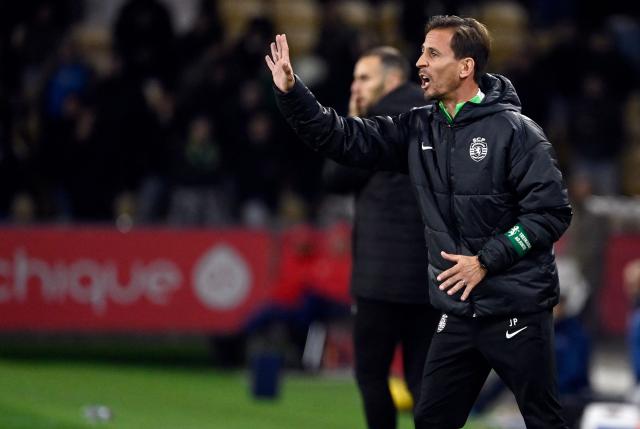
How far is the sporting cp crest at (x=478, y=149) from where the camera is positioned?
6066 millimetres

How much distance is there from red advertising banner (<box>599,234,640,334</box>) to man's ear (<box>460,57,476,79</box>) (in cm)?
1052

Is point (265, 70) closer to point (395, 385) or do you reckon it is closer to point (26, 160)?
point (26, 160)

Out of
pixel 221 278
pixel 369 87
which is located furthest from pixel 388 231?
pixel 221 278

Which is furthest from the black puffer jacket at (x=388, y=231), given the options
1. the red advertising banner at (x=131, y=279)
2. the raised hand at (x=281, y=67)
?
the red advertising banner at (x=131, y=279)

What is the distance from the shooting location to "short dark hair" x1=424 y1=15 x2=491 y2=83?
6.16m

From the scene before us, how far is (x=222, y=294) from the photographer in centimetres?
1512

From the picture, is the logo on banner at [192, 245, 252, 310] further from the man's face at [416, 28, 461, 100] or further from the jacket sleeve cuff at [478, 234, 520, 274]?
the jacket sleeve cuff at [478, 234, 520, 274]

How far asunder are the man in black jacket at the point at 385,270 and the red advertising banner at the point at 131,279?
7.04 meters

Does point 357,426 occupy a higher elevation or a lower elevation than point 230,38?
lower

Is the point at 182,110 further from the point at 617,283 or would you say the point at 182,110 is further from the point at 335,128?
the point at 335,128

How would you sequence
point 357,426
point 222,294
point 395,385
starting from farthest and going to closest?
1. point 222,294
2. point 395,385
3. point 357,426

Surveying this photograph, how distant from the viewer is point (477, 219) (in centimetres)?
611

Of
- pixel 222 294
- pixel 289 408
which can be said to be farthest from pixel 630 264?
pixel 289 408

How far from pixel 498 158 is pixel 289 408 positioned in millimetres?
6443
